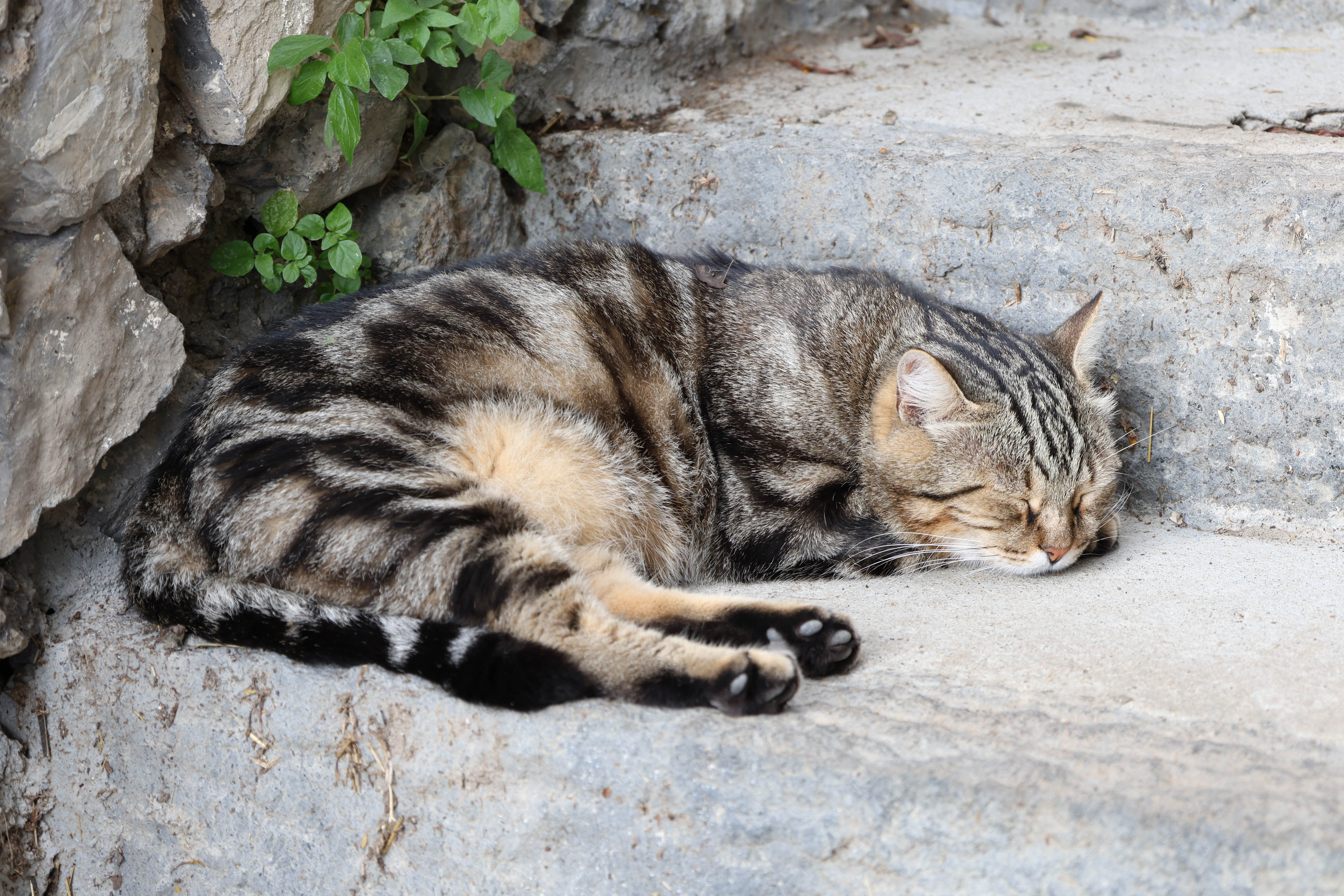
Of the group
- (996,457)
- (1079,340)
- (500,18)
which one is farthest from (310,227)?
(1079,340)

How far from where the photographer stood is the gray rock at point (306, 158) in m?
3.33

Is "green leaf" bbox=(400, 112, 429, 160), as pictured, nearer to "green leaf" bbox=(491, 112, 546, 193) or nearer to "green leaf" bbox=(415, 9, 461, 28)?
"green leaf" bbox=(491, 112, 546, 193)

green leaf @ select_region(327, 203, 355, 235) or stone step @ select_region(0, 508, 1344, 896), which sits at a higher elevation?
green leaf @ select_region(327, 203, 355, 235)

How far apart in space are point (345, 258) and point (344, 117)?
0.51 meters

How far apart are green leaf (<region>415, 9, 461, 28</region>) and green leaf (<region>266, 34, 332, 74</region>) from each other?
1.31 ft

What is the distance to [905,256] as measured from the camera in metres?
3.72

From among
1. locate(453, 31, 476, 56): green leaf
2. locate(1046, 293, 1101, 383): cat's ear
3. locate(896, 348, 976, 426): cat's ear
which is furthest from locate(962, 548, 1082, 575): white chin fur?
locate(453, 31, 476, 56): green leaf

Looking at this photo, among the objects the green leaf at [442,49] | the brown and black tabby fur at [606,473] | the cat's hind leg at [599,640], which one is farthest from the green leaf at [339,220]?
the cat's hind leg at [599,640]

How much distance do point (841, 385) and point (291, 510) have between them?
1.65 metres

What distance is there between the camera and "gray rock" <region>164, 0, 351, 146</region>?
293 cm

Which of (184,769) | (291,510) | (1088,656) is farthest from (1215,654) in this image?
(184,769)

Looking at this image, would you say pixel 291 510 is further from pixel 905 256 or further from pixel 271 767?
pixel 905 256

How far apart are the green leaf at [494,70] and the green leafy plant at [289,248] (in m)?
0.69

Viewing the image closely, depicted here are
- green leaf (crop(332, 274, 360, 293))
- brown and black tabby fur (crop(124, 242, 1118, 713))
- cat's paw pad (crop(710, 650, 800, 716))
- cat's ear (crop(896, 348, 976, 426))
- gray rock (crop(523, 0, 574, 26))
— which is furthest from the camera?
gray rock (crop(523, 0, 574, 26))
